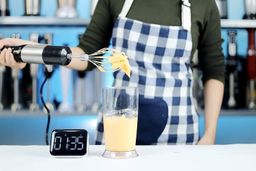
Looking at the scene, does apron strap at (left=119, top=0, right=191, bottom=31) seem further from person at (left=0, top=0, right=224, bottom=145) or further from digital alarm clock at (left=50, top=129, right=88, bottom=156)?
digital alarm clock at (left=50, top=129, right=88, bottom=156)

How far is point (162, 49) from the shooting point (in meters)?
1.57

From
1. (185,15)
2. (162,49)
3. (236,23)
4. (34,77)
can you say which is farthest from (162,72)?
(34,77)

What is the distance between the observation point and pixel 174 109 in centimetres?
154

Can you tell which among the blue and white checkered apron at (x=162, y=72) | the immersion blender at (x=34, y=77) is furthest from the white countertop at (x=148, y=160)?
the immersion blender at (x=34, y=77)

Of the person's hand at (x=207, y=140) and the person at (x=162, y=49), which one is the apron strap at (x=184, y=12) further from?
the person's hand at (x=207, y=140)

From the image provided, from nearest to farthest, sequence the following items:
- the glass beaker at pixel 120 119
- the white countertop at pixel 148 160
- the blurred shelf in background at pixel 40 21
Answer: the white countertop at pixel 148 160 < the glass beaker at pixel 120 119 < the blurred shelf in background at pixel 40 21

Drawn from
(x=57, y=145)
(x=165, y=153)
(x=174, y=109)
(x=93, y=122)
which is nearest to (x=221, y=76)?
(x=174, y=109)

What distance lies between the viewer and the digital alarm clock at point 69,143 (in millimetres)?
1036

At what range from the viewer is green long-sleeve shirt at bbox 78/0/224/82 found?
1563mm

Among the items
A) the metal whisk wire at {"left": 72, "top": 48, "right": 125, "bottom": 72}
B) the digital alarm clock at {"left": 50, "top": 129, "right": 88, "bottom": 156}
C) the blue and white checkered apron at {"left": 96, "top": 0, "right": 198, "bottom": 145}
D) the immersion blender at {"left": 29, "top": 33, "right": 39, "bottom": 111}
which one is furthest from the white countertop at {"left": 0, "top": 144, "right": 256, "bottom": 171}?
the immersion blender at {"left": 29, "top": 33, "right": 39, "bottom": 111}

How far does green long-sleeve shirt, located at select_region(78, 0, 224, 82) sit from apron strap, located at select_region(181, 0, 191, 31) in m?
0.01

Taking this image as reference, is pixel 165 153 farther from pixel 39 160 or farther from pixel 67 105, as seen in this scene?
pixel 67 105

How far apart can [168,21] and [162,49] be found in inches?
3.6

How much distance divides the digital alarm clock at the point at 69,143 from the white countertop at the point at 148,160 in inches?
0.7
